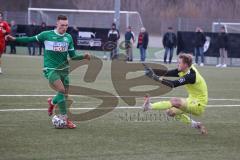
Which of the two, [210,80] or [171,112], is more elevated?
[171,112]

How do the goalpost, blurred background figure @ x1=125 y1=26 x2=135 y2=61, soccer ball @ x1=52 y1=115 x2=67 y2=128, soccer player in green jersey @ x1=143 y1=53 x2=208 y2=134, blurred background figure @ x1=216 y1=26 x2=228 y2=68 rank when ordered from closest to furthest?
1. soccer player in green jersey @ x1=143 y1=53 x2=208 y2=134
2. soccer ball @ x1=52 y1=115 x2=67 y2=128
3. blurred background figure @ x1=125 y1=26 x2=135 y2=61
4. blurred background figure @ x1=216 y1=26 x2=228 y2=68
5. the goalpost

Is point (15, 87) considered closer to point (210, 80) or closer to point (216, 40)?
point (210, 80)

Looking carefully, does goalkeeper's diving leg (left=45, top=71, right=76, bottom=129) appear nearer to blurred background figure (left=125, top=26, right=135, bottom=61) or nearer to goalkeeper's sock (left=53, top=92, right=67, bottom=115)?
goalkeeper's sock (left=53, top=92, right=67, bottom=115)

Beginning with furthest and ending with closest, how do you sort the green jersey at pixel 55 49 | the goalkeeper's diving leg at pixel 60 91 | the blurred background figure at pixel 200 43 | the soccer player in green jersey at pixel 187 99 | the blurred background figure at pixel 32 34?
1. the blurred background figure at pixel 32 34
2. the blurred background figure at pixel 200 43
3. the green jersey at pixel 55 49
4. the goalkeeper's diving leg at pixel 60 91
5. the soccer player in green jersey at pixel 187 99

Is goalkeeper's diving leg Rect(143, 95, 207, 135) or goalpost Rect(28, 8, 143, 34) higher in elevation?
goalkeeper's diving leg Rect(143, 95, 207, 135)

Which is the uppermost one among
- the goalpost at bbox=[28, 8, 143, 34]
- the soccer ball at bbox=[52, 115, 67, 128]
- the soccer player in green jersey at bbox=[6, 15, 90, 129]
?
the soccer player in green jersey at bbox=[6, 15, 90, 129]

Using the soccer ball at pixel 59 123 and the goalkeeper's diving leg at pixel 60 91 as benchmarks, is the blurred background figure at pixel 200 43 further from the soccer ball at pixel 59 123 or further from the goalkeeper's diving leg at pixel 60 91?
the soccer ball at pixel 59 123

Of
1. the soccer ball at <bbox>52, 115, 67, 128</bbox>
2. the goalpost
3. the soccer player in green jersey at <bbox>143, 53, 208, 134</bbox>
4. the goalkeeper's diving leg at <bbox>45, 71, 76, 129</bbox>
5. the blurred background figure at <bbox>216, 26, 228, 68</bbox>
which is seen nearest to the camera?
the soccer player in green jersey at <bbox>143, 53, 208, 134</bbox>

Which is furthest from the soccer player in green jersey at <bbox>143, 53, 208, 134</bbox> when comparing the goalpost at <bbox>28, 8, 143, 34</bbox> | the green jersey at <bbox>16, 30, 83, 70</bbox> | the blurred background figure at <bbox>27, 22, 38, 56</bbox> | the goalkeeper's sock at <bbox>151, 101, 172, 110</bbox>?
the goalpost at <bbox>28, 8, 143, 34</bbox>

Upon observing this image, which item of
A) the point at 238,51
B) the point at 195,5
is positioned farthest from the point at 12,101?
the point at 195,5

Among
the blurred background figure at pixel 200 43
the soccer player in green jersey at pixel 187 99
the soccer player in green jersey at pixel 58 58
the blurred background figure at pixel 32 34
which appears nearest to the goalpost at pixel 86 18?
the blurred background figure at pixel 32 34

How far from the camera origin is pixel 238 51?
121ft

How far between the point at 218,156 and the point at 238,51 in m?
28.2

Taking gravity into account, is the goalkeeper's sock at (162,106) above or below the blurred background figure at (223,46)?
above
